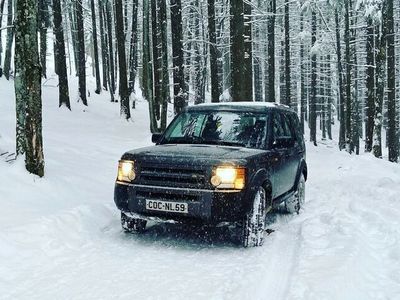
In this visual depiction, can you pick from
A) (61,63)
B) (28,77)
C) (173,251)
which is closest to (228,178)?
(173,251)

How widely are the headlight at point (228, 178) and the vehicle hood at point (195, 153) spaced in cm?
14

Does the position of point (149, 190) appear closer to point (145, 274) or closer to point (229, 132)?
point (145, 274)

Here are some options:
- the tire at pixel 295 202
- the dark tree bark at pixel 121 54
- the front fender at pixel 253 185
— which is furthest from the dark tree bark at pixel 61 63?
the front fender at pixel 253 185

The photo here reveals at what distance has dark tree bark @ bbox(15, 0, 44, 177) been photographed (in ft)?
26.5

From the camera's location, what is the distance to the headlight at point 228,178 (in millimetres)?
5908

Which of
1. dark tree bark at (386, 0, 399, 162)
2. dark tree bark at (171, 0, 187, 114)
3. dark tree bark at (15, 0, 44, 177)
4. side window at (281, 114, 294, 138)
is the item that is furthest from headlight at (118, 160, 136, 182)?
dark tree bark at (386, 0, 399, 162)

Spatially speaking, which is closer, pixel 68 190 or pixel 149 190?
pixel 149 190

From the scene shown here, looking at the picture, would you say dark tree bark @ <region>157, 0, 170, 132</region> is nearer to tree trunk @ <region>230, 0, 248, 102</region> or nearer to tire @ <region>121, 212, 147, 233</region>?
tree trunk @ <region>230, 0, 248, 102</region>

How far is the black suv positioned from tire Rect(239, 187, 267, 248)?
1cm

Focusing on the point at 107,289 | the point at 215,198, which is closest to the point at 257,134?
the point at 215,198

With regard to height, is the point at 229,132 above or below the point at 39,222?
above

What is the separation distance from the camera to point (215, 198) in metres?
5.88

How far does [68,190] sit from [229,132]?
3.34m

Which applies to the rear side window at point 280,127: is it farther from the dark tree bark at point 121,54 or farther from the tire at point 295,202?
the dark tree bark at point 121,54
